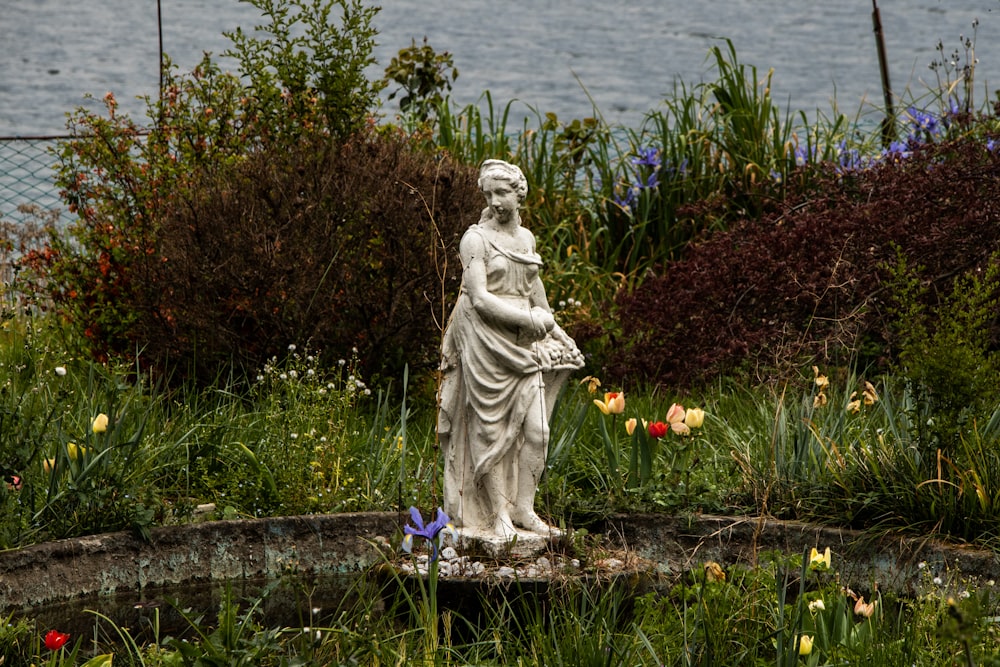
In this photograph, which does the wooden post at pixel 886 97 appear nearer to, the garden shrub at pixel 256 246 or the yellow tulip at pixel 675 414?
the garden shrub at pixel 256 246

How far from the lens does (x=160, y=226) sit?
8531mm

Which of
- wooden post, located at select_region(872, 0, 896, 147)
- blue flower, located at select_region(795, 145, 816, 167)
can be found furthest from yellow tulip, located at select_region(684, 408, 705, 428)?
wooden post, located at select_region(872, 0, 896, 147)

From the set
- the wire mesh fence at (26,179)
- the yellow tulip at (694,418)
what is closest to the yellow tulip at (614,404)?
the yellow tulip at (694,418)

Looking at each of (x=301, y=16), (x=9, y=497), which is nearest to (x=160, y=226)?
(x=301, y=16)

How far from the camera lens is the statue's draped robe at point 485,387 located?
17.5 feet

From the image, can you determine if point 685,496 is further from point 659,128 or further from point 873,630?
point 659,128

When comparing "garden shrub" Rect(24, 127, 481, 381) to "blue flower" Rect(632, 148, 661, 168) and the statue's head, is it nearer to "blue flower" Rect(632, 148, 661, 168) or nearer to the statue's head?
the statue's head

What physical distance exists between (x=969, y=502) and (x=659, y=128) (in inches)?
270

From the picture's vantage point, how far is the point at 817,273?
8586mm

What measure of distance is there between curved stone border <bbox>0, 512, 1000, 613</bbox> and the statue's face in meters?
1.30

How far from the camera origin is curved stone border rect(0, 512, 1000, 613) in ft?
17.5

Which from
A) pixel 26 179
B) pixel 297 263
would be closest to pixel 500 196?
pixel 297 263

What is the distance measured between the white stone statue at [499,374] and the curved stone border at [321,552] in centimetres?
38

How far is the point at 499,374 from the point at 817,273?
3.84 m
